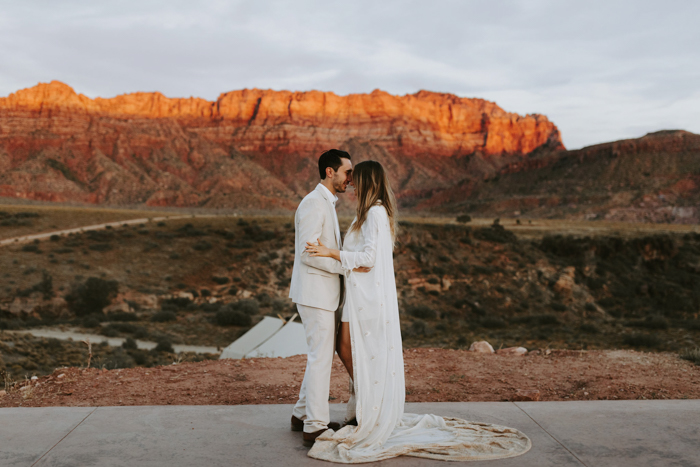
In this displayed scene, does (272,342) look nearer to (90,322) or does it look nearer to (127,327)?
(127,327)

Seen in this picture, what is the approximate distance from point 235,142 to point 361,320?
121 meters

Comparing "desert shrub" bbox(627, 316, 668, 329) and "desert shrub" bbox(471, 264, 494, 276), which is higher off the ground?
"desert shrub" bbox(471, 264, 494, 276)

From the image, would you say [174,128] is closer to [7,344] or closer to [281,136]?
[281,136]

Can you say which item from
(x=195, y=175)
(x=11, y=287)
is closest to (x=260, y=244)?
(x=11, y=287)

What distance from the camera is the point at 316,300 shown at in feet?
12.3

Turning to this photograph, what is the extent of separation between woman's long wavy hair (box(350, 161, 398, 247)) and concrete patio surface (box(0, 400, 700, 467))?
162 centimetres

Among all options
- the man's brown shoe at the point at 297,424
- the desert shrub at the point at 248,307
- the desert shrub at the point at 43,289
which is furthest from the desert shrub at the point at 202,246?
the man's brown shoe at the point at 297,424

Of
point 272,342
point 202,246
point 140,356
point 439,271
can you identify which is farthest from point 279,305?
point 272,342

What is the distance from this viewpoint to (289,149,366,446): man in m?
3.75

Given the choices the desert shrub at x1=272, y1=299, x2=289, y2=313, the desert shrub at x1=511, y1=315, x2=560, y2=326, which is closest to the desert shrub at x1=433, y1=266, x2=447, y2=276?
the desert shrub at x1=511, y1=315, x2=560, y2=326

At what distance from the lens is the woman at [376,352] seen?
3613 mm

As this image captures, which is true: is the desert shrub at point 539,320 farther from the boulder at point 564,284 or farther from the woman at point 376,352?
the woman at point 376,352

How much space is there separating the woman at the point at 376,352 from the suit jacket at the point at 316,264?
80mm

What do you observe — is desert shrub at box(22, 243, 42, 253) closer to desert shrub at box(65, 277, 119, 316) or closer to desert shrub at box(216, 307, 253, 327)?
desert shrub at box(65, 277, 119, 316)
